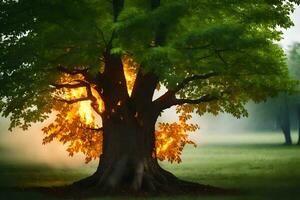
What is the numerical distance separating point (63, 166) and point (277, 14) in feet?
85.2

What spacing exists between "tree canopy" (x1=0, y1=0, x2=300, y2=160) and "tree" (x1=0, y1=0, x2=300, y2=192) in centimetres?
4

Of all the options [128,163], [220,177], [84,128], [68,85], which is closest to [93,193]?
[128,163]

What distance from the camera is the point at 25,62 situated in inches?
985

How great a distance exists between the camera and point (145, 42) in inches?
945

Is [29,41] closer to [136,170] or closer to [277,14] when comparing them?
[136,170]

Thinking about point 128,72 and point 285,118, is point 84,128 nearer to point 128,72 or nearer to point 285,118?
point 128,72

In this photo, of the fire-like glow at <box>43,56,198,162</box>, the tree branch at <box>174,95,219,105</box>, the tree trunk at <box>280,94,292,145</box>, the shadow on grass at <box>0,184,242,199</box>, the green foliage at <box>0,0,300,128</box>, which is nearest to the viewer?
the green foliage at <box>0,0,300,128</box>

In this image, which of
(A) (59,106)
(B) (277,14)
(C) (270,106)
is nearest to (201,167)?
(A) (59,106)

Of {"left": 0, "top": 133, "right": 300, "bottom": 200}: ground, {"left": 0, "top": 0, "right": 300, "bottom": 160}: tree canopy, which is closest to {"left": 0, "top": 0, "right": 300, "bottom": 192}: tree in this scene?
{"left": 0, "top": 0, "right": 300, "bottom": 160}: tree canopy

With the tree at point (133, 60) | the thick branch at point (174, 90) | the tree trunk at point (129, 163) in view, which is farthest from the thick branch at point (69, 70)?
the thick branch at point (174, 90)

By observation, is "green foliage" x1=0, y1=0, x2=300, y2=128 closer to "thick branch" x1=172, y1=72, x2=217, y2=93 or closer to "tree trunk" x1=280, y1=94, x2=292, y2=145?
"thick branch" x1=172, y1=72, x2=217, y2=93

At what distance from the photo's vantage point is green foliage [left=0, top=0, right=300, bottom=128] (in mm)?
23531

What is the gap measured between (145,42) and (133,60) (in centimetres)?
209

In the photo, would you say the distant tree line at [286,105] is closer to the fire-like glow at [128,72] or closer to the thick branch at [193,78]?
the fire-like glow at [128,72]
